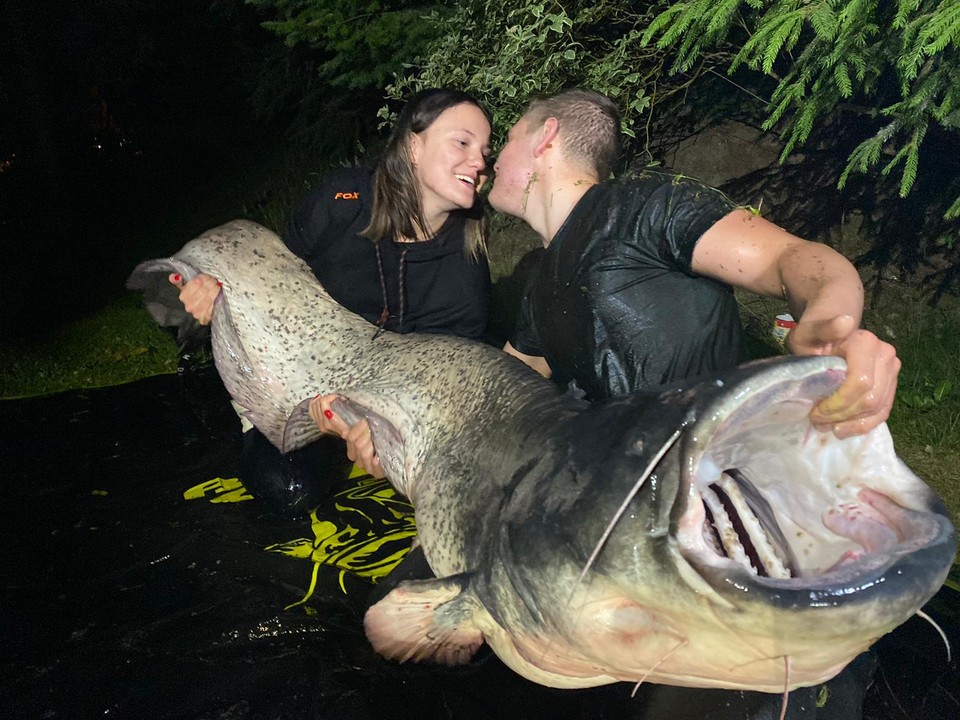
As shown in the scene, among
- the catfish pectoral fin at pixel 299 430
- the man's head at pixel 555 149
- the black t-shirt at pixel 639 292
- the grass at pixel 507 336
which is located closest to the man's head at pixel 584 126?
the man's head at pixel 555 149

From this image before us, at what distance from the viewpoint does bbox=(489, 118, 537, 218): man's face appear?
2844mm

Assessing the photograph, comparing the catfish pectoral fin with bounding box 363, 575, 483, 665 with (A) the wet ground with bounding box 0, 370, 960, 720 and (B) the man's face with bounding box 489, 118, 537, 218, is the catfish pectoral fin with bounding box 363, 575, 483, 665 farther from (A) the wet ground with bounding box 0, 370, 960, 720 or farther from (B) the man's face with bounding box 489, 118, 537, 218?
(B) the man's face with bounding box 489, 118, 537, 218

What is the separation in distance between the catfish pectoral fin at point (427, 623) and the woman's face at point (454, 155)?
1.94 meters

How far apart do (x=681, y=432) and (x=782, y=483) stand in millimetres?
374

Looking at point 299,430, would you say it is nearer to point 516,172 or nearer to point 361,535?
point 361,535

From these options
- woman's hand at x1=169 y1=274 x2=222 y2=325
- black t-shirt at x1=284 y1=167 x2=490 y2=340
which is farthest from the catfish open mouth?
woman's hand at x1=169 y1=274 x2=222 y2=325

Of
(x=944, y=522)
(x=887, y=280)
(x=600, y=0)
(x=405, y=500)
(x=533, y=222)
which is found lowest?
(x=405, y=500)

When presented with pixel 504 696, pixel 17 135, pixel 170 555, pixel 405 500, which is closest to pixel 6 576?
pixel 170 555

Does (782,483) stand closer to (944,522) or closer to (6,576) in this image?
(944,522)

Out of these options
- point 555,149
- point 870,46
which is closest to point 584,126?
point 555,149

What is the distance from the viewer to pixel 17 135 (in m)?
8.75

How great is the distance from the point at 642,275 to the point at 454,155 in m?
1.30

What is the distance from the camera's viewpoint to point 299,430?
347 centimetres

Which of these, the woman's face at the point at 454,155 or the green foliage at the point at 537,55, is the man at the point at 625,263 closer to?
the woman's face at the point at 454,155
